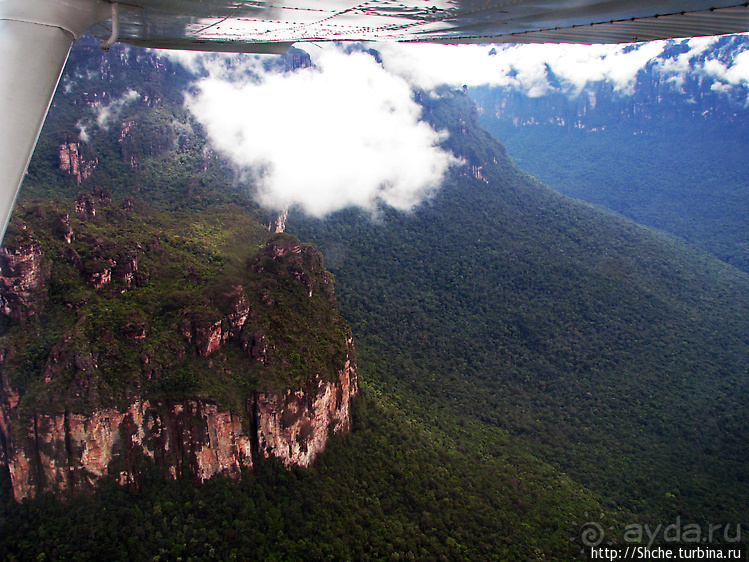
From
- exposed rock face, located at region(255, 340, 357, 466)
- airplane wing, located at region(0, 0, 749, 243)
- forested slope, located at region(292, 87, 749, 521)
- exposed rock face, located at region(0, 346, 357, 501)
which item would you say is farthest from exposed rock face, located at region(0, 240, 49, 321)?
forested slope, located at region(292, 87, 749, 521)

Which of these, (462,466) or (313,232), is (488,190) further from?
(462,466)

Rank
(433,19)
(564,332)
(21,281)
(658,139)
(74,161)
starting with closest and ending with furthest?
(433,19)
(21,281)
(74,161)
(564,332)
(658,139)

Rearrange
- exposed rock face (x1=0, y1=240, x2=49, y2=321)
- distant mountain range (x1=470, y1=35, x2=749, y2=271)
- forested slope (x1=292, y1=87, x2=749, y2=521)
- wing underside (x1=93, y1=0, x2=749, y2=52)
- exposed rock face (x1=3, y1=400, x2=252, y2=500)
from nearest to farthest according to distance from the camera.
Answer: wing underside (x1=93, y1=0, x2=749, y2=52)
exposed rock face (x1=3, y1=400, x2=252, y2=500)
exposed rock face (x1=0, y1=240, x2=49, y2=321)
forested slope (x1=292, y1=87, x2=749, y2=521)
distant mountain range (x1=470, y1=35, x2=749, y2=271)

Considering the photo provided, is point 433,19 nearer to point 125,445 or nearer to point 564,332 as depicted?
point 125,445

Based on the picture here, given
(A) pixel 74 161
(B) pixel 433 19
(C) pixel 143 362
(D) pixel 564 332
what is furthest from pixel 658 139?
(B) pixel 433 19

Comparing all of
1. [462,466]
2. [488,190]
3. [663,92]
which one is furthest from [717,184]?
[462,466]

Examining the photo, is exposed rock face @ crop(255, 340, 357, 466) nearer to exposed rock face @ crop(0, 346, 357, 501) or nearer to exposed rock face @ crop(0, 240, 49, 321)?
exposed rock face @ crop(0, 346, 357, 501)

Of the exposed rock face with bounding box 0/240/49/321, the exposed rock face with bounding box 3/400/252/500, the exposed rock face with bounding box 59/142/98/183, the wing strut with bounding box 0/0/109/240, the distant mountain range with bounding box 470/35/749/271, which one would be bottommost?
the exposed rock face with bounding box 3/400/252/500
